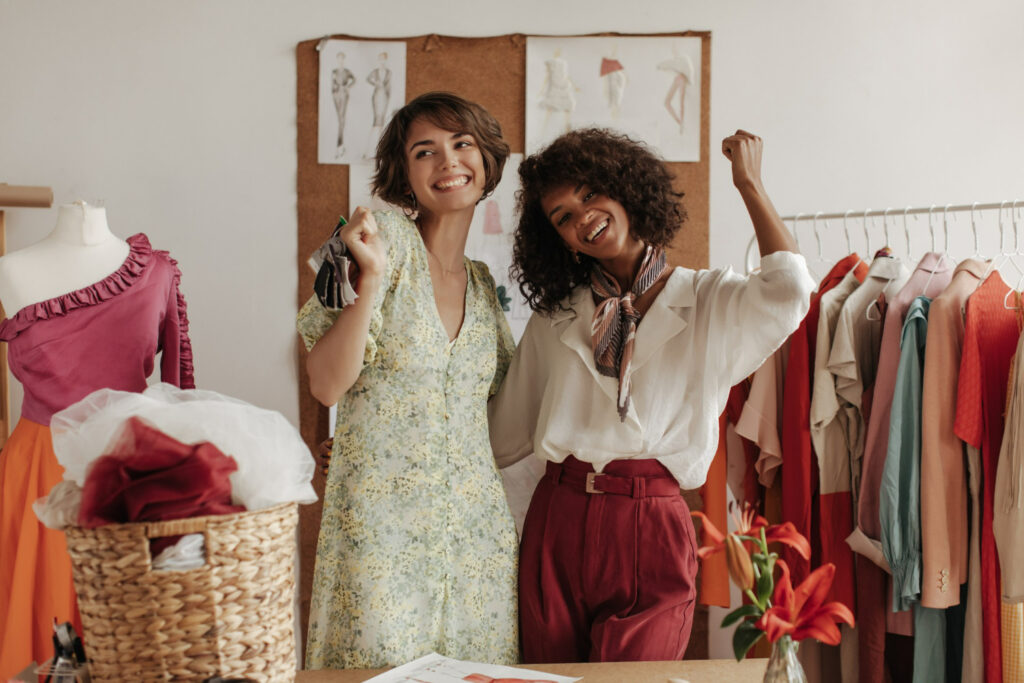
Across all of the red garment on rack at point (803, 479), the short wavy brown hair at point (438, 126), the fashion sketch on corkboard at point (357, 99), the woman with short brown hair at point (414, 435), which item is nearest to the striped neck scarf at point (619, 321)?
the woman with short brown hair at point (414, 435)

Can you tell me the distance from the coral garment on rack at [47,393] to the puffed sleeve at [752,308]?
1.16 m

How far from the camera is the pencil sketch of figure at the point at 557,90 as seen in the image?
8.89 ft

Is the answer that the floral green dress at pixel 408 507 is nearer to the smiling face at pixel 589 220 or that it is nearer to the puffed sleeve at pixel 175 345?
the smiling face at pixel 589 220

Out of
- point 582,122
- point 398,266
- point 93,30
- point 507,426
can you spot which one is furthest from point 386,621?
point 93,30

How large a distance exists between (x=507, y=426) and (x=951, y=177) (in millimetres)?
1821

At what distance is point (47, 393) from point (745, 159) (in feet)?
4.82

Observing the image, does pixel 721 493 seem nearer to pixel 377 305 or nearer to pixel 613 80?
pixel 377 305

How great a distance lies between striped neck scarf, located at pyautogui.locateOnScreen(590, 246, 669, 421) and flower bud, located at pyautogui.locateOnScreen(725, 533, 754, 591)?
66 centimetres

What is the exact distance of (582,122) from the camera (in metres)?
2.72

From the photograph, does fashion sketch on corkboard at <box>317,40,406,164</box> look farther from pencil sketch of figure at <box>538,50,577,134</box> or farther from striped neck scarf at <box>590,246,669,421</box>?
striped neck scarf at <box>590,246,669,421</box>

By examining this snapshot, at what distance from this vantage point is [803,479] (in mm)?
2080

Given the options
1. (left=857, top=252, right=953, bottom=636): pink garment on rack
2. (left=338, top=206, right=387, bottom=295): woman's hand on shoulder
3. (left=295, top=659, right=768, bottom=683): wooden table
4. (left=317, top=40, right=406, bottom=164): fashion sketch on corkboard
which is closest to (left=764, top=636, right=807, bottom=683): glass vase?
(left=295, top=659, right=768, bottom=683): wooden table

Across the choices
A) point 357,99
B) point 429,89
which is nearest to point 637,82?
point 429,89

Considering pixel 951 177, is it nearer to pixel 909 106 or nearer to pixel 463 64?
pixel 909 106
